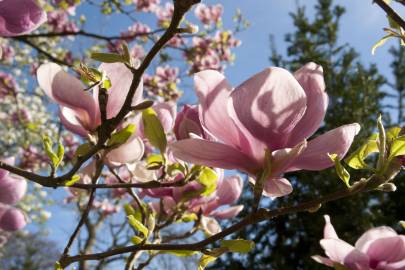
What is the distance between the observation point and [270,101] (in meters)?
0.43

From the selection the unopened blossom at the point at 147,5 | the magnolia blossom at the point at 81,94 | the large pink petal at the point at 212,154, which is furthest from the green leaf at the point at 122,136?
the unopened blossom at the point at 147,5

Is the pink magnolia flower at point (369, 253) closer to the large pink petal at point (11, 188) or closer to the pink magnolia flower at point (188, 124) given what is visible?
the pink magnolia flower at point (188, 124)

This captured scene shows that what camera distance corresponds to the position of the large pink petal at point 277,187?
1.57 feet

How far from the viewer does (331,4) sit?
7887 mm

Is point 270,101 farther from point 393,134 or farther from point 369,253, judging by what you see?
point 369,253

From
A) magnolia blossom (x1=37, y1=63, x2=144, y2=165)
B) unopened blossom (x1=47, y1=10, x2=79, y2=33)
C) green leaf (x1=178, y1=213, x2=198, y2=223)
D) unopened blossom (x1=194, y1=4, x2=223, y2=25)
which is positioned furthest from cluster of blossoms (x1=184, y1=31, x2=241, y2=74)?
magnolia blossom (x1=37, y1=63, x2=144, y2=165)

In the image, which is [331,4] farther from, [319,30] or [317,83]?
[317,83]

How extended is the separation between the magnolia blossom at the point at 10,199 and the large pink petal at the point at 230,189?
357 millimetres

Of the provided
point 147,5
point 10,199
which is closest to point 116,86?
point 10,199

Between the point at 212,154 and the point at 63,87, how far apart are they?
0.22 metres

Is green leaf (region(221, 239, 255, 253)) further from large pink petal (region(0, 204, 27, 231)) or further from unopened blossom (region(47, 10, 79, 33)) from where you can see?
unopened blossom (region(47, 10, 79, 33))

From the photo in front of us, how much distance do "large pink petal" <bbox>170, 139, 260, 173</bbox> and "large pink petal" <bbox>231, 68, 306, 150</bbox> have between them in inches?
1.5

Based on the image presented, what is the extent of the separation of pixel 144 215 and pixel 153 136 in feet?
0.76

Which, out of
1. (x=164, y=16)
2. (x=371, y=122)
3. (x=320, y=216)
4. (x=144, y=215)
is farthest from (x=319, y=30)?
(x=144, y=215)
